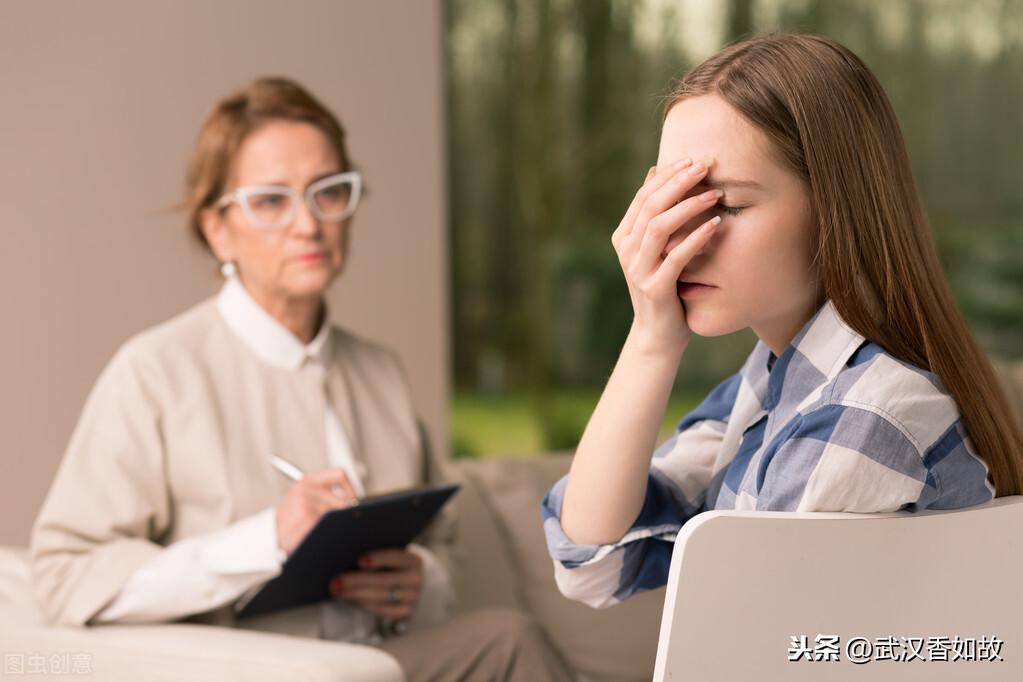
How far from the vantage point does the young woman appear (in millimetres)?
1064

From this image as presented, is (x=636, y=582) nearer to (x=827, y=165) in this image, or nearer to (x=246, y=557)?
(x=827, y=165)

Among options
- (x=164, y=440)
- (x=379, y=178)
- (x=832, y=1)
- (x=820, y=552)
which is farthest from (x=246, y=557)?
(x=832, y=1)

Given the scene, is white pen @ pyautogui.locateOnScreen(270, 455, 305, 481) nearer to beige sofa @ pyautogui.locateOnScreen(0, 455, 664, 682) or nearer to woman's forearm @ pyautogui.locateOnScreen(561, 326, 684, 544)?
beige sofa @ pyautogui.locateOnScreen(0, 455, 664, 682)

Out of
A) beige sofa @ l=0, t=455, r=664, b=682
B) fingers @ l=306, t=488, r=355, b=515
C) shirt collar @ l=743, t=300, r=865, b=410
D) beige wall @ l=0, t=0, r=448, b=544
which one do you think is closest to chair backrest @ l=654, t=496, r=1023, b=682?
shirt collar @ l=743, t=300, r=865, b=410

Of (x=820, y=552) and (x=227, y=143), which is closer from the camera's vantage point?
(x=820, y=552)

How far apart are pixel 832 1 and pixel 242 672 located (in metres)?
5.11

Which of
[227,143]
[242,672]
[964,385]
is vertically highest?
[227,143]

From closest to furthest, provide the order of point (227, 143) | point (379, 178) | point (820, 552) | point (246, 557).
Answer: point (820, 552)
point (246, 557)
point (227, 143)
point (379, 178)

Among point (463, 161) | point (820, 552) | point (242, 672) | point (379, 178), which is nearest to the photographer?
point (820, 552)

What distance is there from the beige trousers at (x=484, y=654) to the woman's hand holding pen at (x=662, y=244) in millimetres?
957

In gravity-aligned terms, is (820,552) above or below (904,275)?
below

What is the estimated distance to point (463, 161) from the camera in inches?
219

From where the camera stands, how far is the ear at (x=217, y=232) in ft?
7.37

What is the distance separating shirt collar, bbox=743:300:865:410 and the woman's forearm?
0.10 m
